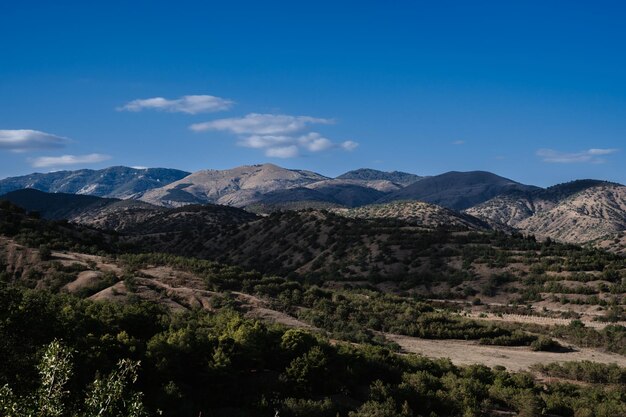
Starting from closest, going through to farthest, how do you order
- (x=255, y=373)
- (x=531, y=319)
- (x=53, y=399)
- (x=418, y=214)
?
(x=53, y=399), (x=255, y=373), (x=531, y=319), (x=418, y=214)

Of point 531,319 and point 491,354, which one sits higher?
point 491,354

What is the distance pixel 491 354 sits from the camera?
3534cm

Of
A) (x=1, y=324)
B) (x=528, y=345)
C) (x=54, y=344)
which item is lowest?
(x=528, y=345)

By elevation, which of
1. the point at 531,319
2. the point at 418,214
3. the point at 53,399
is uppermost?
the point at 418,214

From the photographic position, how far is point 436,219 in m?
155

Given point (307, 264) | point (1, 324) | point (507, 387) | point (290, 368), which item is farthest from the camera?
point (307, 264)

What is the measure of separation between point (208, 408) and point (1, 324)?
759 cm

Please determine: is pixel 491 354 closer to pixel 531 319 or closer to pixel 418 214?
pixel 531 319

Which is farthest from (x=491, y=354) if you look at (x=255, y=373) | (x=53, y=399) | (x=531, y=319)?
(x=53, y=399)

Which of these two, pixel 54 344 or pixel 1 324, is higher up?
pixel 54 344

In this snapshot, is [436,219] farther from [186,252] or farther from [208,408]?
[208,408]

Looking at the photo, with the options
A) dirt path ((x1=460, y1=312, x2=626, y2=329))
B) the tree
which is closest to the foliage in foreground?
the tree

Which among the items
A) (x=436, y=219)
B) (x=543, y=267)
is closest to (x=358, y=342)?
(x=543, y=267)

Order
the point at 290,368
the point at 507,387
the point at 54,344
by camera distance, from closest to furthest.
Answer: the point at 54,344 < the point at 290,368 < the point at 507,387
